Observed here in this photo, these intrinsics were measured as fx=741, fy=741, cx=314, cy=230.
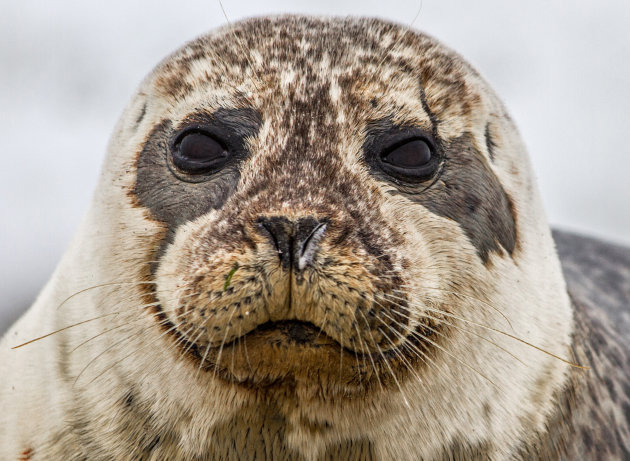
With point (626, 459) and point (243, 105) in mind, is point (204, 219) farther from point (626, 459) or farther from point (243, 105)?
point (626, 459)

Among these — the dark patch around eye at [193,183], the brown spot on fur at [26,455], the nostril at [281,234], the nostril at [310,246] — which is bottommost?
the brown spot on fur at [26,455]

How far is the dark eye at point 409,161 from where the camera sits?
2625 millimetres

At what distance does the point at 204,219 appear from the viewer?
244 cm

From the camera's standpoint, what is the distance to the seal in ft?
7.29

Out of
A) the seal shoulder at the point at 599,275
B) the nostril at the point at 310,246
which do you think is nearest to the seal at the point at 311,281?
the nostril at the point at 310,246

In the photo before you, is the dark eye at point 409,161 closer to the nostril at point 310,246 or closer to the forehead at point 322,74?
the forehead at point 322,74

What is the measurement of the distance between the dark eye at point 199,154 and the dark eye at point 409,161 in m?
0.57

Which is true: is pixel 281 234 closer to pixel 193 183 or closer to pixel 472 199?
pixel 193 183

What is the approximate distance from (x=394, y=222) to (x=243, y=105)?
69 cm

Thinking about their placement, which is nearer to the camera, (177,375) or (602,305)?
(177,375)

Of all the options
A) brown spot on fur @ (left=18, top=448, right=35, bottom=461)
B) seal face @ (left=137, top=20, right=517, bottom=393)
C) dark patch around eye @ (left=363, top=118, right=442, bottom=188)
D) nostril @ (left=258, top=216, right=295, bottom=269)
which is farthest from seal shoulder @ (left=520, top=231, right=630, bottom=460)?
brown spot on fur @ (left=18, top=448, right=35, bottom=461)

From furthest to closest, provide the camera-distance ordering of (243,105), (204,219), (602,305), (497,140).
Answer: (602,305) < (497,140) < (243,105) < (204,219)

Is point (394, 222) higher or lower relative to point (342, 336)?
higher

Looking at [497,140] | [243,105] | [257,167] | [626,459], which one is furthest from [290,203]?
[626,459]
